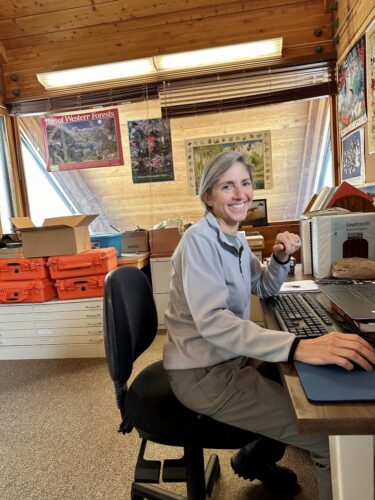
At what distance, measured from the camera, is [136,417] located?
1.07 meters

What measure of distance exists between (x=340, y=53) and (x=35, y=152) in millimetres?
3098

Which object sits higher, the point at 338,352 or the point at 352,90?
the point at 352,90

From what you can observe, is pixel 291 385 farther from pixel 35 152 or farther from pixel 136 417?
pixel 35 152

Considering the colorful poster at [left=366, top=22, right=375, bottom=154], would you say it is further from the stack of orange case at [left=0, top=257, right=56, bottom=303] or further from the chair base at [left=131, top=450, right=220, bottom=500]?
the stack of orange case at [left=0, top=257, right=56, bottom=303]

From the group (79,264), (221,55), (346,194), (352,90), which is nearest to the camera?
(346,194)

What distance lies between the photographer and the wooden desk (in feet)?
1.92

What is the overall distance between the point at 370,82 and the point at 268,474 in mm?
2328

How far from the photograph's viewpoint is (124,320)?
3.59 feet

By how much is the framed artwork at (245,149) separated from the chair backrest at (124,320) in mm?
2279

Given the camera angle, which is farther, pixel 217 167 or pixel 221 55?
pixel 221 55

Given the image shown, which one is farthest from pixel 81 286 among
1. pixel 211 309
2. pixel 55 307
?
pixel 211 309

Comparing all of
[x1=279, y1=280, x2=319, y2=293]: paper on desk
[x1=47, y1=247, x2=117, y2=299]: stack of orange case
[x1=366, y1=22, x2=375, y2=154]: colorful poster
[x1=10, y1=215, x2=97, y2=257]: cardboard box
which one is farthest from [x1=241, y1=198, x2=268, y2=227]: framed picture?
[x1=279, y1=280, x2=319, y2=293]: paper on desk

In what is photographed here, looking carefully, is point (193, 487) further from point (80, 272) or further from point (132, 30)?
point (132, 30)

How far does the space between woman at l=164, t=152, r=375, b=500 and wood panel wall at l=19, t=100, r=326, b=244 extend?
208 centimetres
